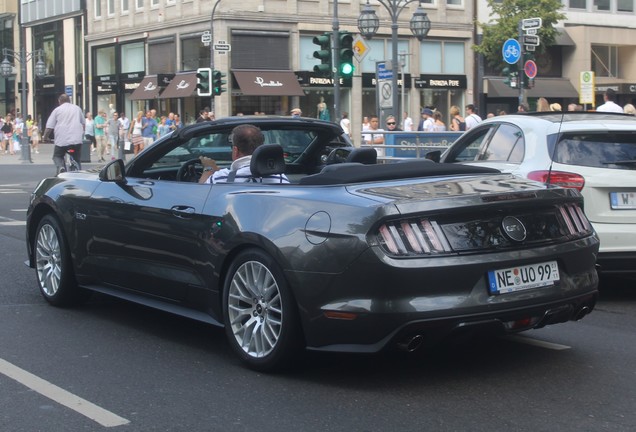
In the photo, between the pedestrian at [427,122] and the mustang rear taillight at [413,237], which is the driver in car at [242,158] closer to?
the mustang rear taillight at [413,237]

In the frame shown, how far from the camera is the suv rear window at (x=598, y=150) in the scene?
8.18 m

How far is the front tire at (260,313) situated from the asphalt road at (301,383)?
0.47 ft

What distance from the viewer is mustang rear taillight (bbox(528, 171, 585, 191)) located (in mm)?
8086

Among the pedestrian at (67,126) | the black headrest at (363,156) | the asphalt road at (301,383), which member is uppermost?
the pedestrian at (67,126)

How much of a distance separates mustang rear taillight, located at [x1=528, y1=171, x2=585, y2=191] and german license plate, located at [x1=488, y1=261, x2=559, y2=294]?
2.62 m

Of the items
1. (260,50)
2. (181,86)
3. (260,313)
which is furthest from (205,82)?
(260,313)

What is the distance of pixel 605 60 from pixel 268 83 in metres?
19.9

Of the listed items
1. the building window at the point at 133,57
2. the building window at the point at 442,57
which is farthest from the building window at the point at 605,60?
the building window at the point at 133,57

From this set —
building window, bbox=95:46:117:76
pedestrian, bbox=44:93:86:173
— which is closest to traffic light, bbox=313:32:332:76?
pedestrian, bbox=44:93:86:173

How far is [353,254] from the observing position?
17.1 ft

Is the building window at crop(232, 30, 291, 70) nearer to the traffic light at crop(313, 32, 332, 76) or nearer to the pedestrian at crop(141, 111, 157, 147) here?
the pedestrian at crop(141, 111, 157, 147)

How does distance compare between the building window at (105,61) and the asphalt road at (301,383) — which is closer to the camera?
the asphalt road at (301,383)

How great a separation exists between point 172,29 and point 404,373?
42070 millimetres

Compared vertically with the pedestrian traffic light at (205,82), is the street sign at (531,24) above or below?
above
